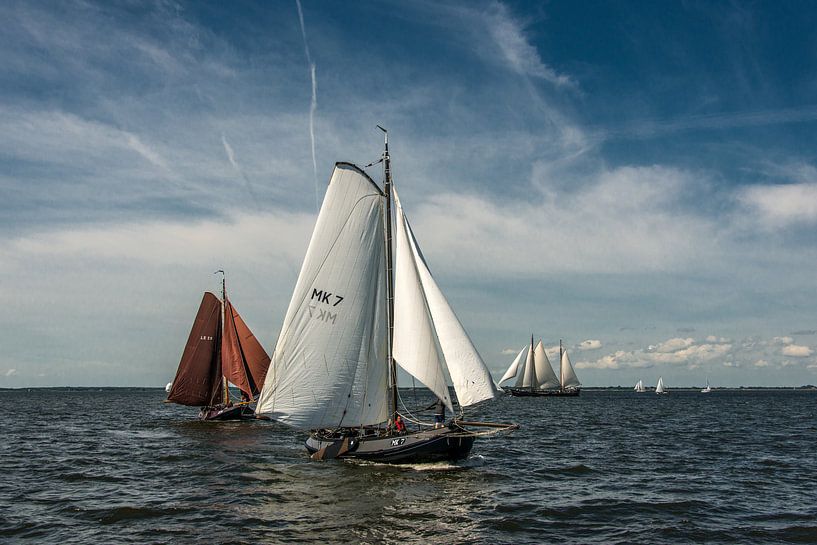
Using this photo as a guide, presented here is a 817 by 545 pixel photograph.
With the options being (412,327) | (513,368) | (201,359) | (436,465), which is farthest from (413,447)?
(513,368)

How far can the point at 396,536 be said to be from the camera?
21.2 metres

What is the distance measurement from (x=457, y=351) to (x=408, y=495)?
7033 millimetres

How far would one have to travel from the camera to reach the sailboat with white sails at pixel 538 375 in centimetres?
15025

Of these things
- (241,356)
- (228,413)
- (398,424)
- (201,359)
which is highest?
(241,356)

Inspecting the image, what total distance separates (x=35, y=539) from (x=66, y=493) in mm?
8148

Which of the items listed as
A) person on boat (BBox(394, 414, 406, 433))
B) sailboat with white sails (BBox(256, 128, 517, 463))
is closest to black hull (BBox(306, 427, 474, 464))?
sailboat with white sails (BBox(256, 128, 517, 463))

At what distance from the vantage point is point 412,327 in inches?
1232

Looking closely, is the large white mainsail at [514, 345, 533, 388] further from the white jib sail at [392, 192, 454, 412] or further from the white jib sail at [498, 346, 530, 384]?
the white jib sail at [392, 192, 454, 412]

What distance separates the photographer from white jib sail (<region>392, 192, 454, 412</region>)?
101 ft

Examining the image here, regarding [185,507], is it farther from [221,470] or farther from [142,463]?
[142,463]

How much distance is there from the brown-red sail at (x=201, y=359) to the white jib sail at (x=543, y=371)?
96.7 metres

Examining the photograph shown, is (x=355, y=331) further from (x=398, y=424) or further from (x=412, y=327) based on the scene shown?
(x=398, y=424)

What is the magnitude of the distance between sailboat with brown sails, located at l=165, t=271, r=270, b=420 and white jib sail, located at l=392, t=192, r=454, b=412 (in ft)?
120

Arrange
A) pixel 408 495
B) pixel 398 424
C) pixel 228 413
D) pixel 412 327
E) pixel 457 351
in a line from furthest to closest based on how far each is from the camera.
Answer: pixel 228 413 → pixel 398 424 → pixel 412 327 → pixel 457 351 → pixel 408 495
